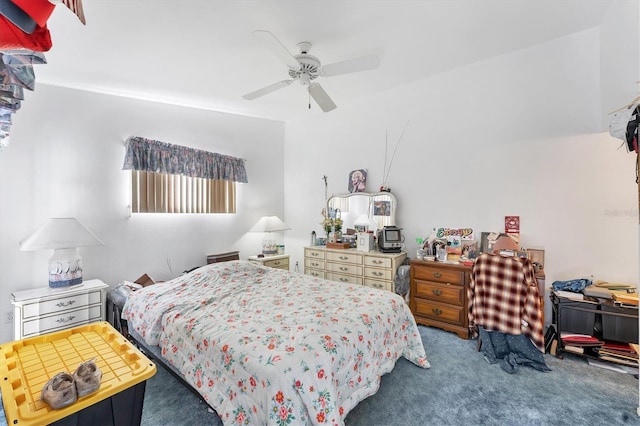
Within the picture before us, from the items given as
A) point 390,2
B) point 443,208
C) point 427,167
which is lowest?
point 443,208

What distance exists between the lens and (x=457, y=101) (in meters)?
3.38

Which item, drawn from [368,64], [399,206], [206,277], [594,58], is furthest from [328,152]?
[594,58]

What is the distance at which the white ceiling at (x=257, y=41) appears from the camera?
2115 mm

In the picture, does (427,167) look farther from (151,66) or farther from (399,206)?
(151,66)

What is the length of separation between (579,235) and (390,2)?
271 cm

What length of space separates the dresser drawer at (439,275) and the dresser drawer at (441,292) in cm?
5

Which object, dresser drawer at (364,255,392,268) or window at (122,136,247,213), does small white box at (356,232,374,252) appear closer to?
dresser drawer at (364,255,392,268)

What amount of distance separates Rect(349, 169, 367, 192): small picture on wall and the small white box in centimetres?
70

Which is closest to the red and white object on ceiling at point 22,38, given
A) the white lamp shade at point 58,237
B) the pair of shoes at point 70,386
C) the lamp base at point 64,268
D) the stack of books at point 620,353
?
the pair of shoes at point 70,386

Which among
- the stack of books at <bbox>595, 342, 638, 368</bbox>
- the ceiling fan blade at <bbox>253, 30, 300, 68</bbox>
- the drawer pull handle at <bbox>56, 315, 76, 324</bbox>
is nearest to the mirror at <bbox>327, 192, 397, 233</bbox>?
the ceiling fan blade at <bbox>253, 30, 300, 68</bbox>

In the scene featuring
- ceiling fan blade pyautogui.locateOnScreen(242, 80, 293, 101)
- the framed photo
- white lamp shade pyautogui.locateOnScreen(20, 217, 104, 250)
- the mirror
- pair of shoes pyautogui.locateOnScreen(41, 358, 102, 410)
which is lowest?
pair of shoes pyautogui.locateOnScreen(41, 358, 102, 410)

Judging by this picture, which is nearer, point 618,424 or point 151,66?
point 618,424

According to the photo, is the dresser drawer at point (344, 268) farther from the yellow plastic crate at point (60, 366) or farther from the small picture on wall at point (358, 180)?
the yellow plastic crate at point (60, 366)

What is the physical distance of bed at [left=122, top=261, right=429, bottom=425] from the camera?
1.40 meters
